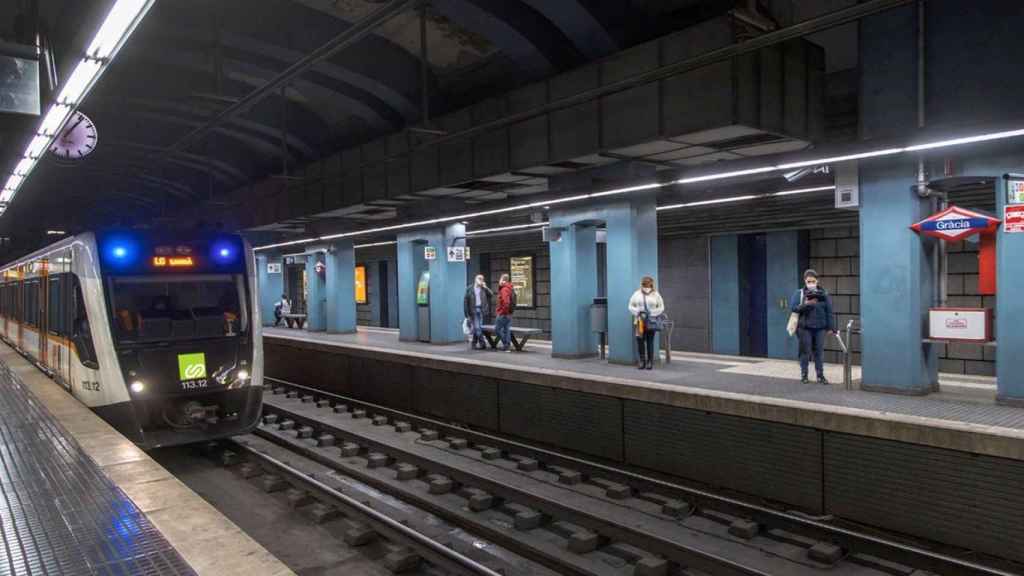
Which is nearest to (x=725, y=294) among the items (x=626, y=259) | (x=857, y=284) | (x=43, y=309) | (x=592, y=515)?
(x=857, y=284)

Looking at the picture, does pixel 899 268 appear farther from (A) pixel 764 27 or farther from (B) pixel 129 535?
(B) pixel 129 535

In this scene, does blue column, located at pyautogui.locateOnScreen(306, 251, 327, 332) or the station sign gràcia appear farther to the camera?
blue column, located at pyautogui.locateOnScreen(306, 251, 327, 332)

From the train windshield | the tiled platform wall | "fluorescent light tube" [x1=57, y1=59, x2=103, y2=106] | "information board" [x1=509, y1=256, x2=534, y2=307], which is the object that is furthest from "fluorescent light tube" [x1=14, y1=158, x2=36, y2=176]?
the tiled platform wall

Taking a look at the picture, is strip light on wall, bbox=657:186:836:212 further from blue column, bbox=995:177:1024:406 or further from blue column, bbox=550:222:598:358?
blue column, bbox=995:177:1024:406

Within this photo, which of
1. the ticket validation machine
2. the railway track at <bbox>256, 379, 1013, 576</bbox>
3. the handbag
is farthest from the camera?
the ticket validation machine

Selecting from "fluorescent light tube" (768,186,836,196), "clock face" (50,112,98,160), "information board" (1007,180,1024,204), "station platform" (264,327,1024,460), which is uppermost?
"clock face" (50,112,98,160)

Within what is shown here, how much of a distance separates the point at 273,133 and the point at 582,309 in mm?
8889

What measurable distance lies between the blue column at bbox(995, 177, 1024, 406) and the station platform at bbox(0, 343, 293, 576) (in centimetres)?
828

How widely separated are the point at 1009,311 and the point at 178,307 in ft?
32.9

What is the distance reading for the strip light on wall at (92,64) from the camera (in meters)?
4.72

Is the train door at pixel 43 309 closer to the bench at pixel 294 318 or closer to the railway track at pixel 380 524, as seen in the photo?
the railway track at pixel 380 524

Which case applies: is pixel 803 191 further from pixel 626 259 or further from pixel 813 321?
pixel 626 259

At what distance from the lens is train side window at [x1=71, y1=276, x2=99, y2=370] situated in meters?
7.86

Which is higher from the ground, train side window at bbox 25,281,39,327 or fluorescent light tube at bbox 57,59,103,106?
fluorescent light tube at bbox 57,59,103,106
